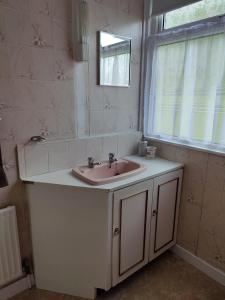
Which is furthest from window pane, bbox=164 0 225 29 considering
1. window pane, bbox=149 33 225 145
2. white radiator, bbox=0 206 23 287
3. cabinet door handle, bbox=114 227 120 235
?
white radiator, bbox=0 206 23 287

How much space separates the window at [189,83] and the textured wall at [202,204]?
5.2 inches

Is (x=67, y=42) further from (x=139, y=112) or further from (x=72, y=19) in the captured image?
(x=139, y=112)

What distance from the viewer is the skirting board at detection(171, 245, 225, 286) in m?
1.68

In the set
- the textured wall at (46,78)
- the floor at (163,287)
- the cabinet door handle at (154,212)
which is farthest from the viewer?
the cabinet door handle at (154,212)

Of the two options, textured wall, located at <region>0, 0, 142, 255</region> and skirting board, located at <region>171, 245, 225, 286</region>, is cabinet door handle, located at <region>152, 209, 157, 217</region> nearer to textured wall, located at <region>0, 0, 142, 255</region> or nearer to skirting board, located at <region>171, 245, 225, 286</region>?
skirting board, located at <region>171, 245, 225, 286</region>

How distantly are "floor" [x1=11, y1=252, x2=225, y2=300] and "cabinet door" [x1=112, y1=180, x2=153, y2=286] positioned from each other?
126 millimetres

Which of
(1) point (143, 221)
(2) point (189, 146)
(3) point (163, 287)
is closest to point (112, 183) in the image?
(1) point (143, 221)

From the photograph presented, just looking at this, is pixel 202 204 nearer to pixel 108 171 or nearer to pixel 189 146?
pixel 189 146

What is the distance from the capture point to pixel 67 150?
63.6 inches

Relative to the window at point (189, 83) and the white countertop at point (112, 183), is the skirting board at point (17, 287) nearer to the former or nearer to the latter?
the white countertop at point (112, 183)

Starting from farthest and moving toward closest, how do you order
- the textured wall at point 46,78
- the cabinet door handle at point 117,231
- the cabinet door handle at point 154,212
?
the cabinet door handle at point 154,212, the cabinet door handle at point 117,231, the textured wall at point 46,78

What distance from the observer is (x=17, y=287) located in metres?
1.57

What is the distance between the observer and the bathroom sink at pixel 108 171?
147cm

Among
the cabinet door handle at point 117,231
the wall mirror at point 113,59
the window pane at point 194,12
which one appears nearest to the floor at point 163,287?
the cabinet door handle at point 117,231
